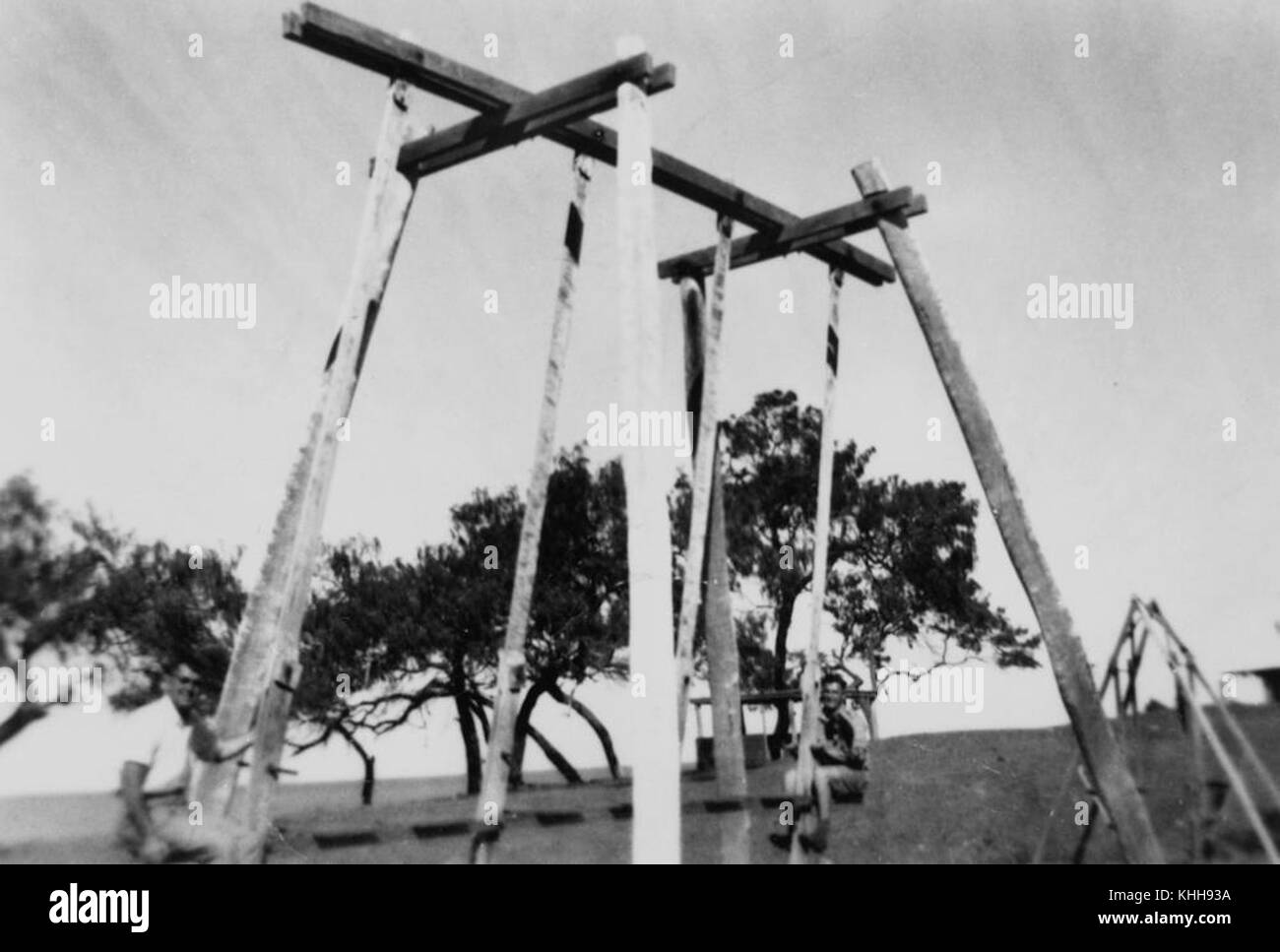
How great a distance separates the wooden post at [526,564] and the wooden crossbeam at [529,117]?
684 mm

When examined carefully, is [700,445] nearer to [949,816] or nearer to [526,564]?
[526,564]

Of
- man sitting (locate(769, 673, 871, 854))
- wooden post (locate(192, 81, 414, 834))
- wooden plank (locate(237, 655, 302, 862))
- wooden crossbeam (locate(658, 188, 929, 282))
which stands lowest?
man sitting (locate(769, 673, 871, 854))

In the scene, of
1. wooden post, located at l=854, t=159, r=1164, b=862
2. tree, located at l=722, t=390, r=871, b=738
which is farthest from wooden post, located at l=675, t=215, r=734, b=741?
tree, located at l=722, t=390, r=871, b=738

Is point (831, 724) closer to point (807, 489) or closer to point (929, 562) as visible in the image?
point (807, 489)

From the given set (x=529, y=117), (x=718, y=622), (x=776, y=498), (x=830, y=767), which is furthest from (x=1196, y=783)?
(x=776, y=498)

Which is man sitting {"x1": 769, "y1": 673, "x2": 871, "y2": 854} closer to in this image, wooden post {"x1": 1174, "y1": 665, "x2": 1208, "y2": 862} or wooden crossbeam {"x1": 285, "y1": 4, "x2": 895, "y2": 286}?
wooden post {"x1": 1174, "y1": 665, "x2": 1208, "y2": 862}

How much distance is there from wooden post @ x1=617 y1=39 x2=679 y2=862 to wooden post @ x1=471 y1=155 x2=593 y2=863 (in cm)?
98

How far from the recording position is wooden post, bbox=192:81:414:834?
205 inches

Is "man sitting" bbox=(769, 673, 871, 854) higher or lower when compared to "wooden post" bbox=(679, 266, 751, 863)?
lower

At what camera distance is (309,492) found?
548 centimetres

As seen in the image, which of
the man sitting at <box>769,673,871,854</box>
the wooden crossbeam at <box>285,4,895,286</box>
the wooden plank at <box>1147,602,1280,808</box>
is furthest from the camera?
the man sitting at <box>769,673,871,854</box>

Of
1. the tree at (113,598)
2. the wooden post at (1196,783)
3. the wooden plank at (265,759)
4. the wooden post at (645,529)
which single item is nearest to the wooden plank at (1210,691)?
the wooden post at (1196,783)

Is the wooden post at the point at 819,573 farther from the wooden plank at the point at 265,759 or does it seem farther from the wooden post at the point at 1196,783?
the wooden plank at the point at 265,759

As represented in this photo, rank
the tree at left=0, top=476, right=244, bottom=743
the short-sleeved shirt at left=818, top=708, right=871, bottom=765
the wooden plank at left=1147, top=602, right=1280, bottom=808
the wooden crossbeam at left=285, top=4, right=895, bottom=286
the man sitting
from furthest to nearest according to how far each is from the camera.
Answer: the tree at left=0, top=476, right=244, bottom=743 → the short-sleeved shirt at left=818, top=708, right=871, bottom=765 → the man sitting → the wooden plank at left=1147, top=602, right=1280, bottom=808 → the wooden crossbeam at left=285, top=4, right=895, bottom=286
